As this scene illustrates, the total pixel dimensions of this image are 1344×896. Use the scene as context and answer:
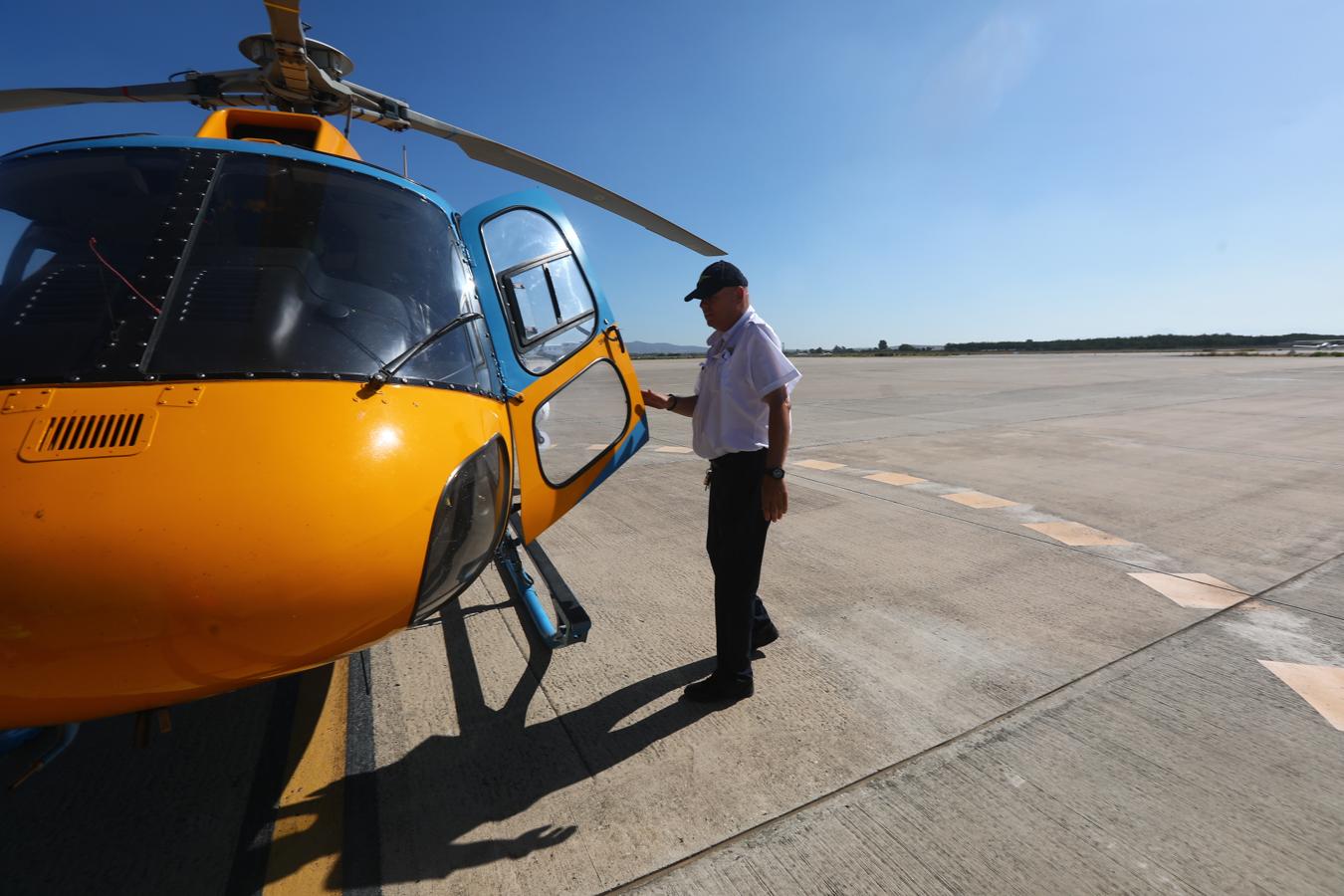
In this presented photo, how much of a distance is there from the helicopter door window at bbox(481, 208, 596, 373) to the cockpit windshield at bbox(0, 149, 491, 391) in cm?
30

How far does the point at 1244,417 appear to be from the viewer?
11.0m

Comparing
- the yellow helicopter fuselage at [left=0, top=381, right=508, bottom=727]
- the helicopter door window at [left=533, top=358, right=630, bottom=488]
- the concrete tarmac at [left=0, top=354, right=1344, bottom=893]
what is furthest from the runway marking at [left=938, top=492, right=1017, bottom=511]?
the yellow helicopter fuselage at [left=0, top=381, right=508, bottom=727]

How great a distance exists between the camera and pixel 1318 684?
2717 millimetres

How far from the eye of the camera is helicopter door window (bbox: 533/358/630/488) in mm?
2799

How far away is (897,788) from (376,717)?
6.58 ft

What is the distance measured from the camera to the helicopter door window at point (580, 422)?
280 cm

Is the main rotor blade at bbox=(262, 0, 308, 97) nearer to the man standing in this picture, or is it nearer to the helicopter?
the helicopter

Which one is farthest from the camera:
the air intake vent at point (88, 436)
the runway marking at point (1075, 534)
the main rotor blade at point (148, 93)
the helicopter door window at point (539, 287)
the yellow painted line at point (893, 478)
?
the yellow painted line at point (893, 478)

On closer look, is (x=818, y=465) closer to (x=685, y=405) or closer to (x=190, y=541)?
(x=685, y=405)

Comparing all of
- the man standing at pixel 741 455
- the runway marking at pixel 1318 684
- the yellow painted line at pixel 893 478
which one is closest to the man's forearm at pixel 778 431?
the man standing at pixel 741 455

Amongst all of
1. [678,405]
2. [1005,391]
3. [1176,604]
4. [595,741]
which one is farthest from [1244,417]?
[595,741]

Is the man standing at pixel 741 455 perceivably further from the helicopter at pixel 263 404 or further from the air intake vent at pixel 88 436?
the air intake vent at pixel 88 436

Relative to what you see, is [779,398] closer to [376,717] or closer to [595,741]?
[595,741]

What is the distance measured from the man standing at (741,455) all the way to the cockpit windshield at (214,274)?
997 millimetres
